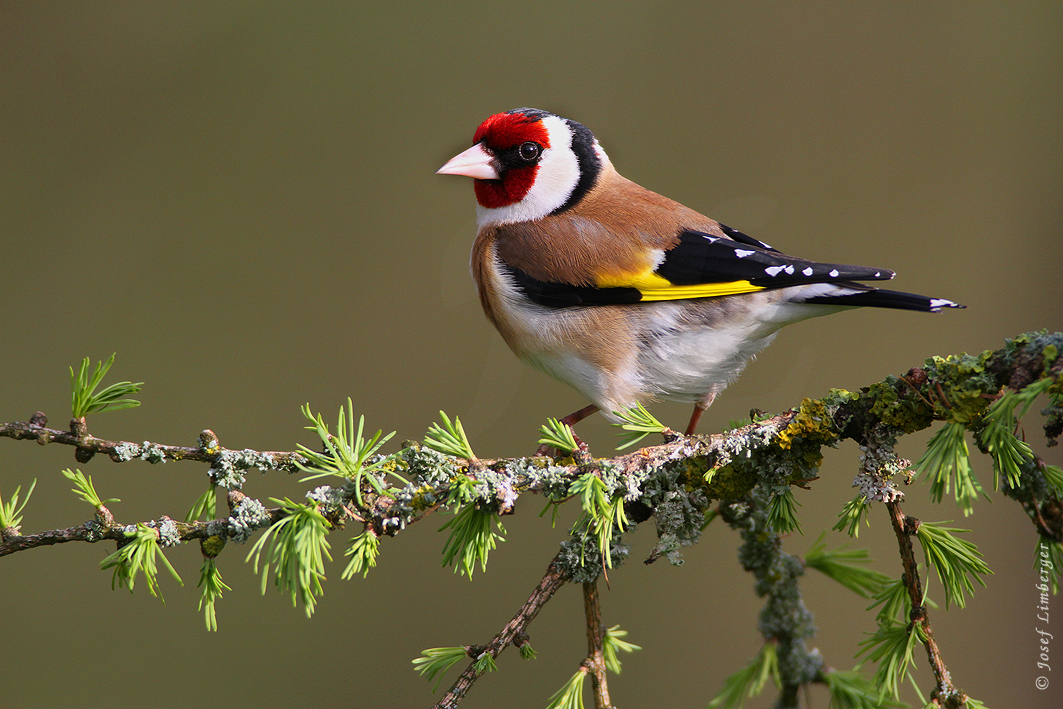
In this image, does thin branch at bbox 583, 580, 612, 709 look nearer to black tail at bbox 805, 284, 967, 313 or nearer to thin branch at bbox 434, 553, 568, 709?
thin branch at bbox 434, 553, 568, 709

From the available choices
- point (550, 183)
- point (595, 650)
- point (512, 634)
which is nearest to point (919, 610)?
point (595, 650)

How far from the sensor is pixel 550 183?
5.67 ft

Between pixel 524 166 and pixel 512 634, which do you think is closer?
pixel 512 634

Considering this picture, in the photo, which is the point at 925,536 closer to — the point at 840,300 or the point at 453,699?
the point at 840,300

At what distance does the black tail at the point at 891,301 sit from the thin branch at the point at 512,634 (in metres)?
0.66

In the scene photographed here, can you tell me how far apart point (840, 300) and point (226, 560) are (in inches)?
91.5

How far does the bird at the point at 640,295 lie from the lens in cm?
137

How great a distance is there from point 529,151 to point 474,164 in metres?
0.14

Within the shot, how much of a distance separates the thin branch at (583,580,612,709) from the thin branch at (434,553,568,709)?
5 cm

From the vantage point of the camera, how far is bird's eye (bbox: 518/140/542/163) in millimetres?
1688

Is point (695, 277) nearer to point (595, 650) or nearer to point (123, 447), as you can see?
point (595, 650)

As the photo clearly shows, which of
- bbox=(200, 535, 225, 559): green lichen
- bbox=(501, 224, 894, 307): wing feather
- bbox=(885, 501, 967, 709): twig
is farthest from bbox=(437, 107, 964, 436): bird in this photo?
bbox=(200, 535, 225, 559): green lichen

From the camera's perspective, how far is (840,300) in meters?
1.24

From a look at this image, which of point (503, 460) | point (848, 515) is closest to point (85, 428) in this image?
point (503, 460)
